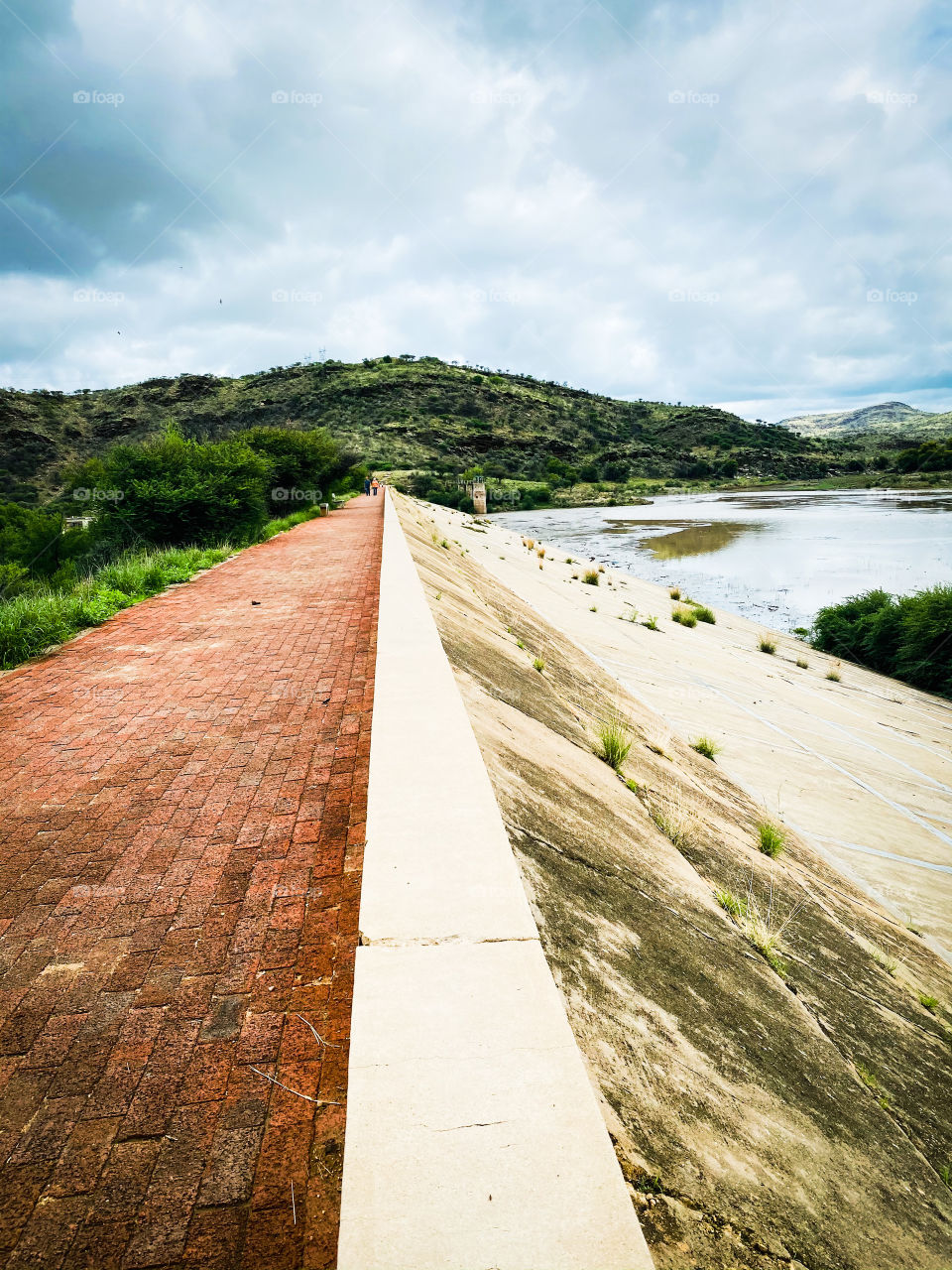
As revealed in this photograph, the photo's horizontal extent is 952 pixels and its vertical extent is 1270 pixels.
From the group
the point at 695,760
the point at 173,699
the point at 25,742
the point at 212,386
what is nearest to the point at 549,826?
the point at 173,699

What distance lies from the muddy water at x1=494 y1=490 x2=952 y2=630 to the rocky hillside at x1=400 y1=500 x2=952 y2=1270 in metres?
15.1

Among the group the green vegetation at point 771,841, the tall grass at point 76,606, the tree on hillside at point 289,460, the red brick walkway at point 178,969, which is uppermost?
the tree on hillside at point 289,460

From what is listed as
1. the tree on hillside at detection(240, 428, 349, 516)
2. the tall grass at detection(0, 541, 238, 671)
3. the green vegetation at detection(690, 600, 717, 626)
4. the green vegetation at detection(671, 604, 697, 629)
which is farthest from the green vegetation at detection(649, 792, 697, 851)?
the tree on hillside at detection(240, 428, 349, 516)

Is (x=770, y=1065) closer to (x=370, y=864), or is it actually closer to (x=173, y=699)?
(x=370, y=864)

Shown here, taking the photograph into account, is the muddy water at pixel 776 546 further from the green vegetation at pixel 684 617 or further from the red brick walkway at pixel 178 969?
the red brick walkway at pixel 178 969

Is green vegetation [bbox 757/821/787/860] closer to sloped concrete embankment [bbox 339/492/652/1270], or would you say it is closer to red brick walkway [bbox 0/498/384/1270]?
red brick walkway [bbox 0/498/384/1270]

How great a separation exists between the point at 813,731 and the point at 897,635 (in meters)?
Answer: 7.64

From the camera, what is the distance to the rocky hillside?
1.70 m

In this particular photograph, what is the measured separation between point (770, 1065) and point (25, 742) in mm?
4707

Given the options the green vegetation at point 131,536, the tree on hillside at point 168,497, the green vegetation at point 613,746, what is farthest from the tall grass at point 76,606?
the green vegetation at point 613,746

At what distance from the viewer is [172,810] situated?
11.0ft

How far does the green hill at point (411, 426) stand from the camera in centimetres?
7269

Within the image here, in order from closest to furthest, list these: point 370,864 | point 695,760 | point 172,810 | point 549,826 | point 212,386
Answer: point 370,864, point 549,826, point 172,810, point 695,760, point 212,386

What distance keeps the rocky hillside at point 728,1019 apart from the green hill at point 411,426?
6297cm
